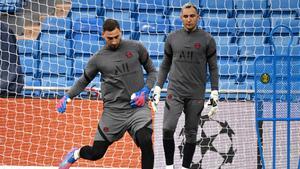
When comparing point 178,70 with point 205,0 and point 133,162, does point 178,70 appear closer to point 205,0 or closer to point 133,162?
point 133,162

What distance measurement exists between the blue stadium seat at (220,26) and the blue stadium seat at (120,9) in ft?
3.64

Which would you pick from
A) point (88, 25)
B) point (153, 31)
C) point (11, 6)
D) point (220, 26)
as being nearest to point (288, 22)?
point (220, 26)

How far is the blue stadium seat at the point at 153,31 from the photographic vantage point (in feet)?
36.4

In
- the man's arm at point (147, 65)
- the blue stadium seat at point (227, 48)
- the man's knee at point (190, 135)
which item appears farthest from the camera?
the blue stadium seat at point (227, 48)

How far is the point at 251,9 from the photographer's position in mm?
11742

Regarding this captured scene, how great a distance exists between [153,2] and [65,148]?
3.32m

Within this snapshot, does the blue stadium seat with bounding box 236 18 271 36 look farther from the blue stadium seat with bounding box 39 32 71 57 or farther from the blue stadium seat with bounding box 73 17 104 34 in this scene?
the blue stadium seat with bounding box 39 32 71 57

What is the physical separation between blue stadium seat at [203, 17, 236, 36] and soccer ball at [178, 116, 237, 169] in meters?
2.48

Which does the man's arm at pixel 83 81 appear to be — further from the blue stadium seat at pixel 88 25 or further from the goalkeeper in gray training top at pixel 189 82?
the blue stadium seat at pixel 88 25

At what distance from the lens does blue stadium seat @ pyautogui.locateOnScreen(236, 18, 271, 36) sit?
11.4 metres

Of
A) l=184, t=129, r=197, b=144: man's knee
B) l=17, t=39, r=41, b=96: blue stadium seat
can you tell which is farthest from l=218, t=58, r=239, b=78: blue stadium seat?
l=184, t=129, r=197, b=144: man's knee

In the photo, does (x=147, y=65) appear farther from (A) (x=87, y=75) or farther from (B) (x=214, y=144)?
(B) (x=214, y=144)

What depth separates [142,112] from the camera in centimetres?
725

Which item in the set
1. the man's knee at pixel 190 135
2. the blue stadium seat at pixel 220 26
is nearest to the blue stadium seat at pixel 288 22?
the blue stadium seat at pixel 220 26
